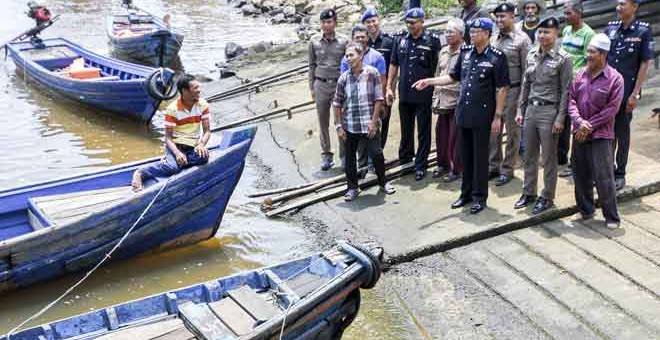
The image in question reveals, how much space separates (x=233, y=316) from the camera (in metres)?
5.22

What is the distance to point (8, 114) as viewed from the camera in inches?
626

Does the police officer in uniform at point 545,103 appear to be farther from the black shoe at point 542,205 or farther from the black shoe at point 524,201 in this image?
the black shoe at point 524,201

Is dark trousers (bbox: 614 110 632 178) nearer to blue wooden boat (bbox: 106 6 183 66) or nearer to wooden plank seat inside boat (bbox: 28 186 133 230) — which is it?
wooden plank seat inside boat (bbox: 28 186 133 230)

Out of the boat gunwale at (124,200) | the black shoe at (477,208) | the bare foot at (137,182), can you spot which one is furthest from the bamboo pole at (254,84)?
the black shoe at (477,208)

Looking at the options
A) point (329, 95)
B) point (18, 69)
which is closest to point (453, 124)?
point (329, 95)

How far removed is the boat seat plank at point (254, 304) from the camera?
17.1 feet

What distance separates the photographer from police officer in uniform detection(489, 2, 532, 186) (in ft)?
24.2

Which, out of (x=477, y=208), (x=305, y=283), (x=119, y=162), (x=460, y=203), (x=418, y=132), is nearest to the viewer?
(x=305, y=283)

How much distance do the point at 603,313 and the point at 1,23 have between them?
28441 mm

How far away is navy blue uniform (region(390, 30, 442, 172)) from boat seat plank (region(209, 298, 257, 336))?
13.3 feet

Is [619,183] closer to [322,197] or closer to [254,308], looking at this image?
[322,197]

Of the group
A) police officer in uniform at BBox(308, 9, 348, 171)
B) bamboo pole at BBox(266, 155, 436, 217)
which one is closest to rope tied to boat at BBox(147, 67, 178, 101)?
police officer in uniform at BBox(308, 9, 348, 171)

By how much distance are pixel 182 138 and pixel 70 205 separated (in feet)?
4.61

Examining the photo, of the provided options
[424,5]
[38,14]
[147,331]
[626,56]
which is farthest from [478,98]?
[38,14]
